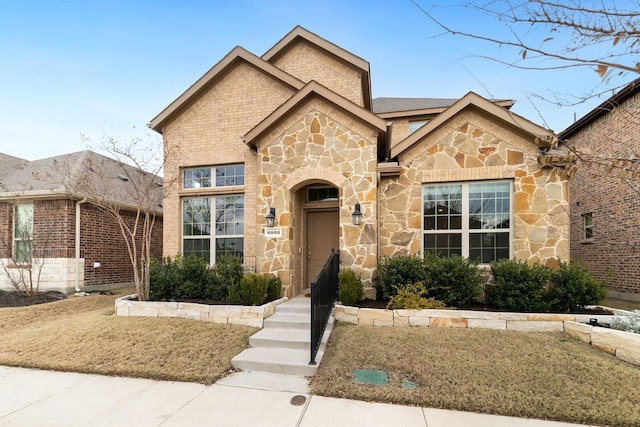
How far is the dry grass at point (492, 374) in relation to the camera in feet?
11.3

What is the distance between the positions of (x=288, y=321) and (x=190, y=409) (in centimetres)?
260

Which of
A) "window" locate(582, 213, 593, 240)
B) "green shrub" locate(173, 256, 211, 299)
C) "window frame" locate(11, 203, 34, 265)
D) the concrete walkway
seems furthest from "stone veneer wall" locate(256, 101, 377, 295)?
"window" locate(582, 213, 593, 240)

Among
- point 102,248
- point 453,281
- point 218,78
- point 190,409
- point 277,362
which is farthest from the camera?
point 102,248

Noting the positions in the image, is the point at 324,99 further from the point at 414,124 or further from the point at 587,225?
the point at 587,225

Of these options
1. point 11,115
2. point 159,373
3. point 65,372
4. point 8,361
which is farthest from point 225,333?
point 11,115

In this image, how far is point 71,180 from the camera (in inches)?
402

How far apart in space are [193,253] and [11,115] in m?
11.6

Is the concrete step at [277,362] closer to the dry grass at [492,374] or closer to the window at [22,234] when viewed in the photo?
the dry grass at [492,374]

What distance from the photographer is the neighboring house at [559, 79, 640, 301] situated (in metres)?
9.26

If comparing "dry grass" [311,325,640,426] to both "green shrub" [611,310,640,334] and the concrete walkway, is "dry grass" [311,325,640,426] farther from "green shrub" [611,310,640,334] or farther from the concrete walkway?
"green shrub" [611,310,640,334]

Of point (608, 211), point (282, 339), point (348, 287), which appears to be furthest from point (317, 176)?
point (608, 211)

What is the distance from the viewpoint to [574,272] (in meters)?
6.17

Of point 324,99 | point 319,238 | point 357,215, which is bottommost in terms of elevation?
point 319,238

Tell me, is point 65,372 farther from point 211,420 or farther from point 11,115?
point 11,115
